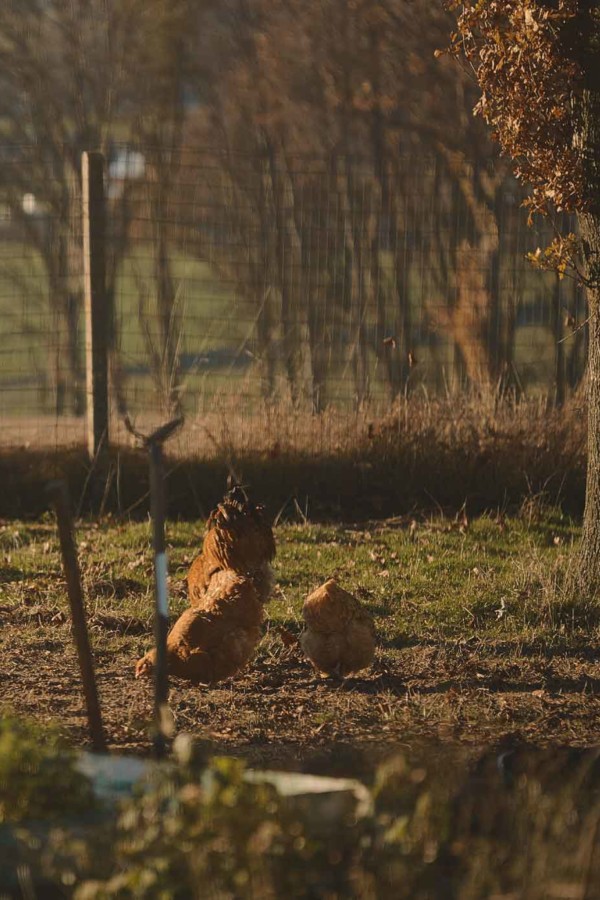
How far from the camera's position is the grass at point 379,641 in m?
5.05

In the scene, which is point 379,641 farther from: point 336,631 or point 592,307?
point 592,307

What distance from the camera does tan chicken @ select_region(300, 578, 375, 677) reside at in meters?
5.37

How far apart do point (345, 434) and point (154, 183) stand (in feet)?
7.90

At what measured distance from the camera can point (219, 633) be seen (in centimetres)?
528

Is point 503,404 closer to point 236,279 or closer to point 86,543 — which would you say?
point 236,279

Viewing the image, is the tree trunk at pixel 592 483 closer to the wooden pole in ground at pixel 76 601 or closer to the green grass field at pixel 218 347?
the wooden pole in ground at pixel 76 601

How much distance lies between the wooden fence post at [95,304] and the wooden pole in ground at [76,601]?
17.4 ft

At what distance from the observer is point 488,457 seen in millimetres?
9680

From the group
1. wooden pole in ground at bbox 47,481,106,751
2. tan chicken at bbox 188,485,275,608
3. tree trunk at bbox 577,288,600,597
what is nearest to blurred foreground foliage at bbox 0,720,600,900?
wooden pole in ground at bbox 47,481,106,751

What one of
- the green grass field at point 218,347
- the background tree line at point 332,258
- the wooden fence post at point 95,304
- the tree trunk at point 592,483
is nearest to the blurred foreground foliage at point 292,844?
the tree trunk at point 592,483

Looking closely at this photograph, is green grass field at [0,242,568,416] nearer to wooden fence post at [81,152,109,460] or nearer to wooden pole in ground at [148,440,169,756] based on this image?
wooden fence post at [81,152,109,460]

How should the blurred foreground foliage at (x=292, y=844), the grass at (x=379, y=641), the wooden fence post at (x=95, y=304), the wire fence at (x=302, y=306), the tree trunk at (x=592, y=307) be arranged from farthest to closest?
Answer: the wire fence at (x=302, y=306), the wooden fence post at (x=95, y=304), the tree trunk at (x=592, y=307), the grass at (x=379, y=641), the blurred foreground foliage at (x=292, y=844)

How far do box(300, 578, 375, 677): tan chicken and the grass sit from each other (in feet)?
0.46

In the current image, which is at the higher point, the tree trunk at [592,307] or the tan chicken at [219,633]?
the tree trunk at [592,307]
